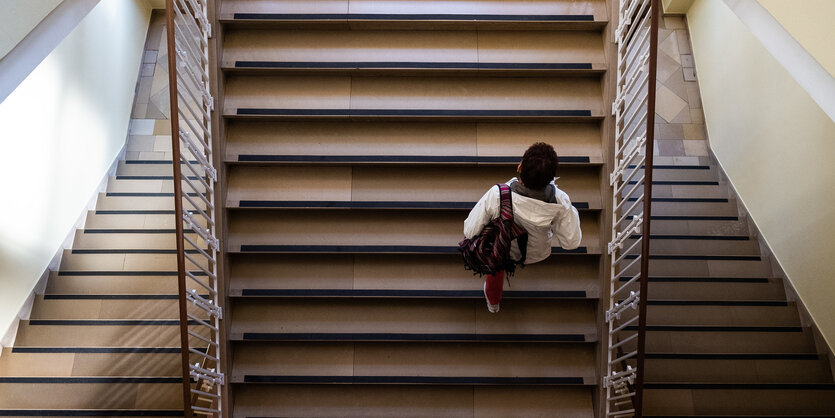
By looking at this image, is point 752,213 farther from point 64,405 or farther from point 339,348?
point 64,405

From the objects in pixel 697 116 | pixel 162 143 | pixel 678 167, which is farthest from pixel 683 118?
pixel 162 143

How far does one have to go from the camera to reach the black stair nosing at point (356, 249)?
12.5ft

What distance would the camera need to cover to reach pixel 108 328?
4.26m

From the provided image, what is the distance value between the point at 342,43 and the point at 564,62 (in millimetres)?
1527

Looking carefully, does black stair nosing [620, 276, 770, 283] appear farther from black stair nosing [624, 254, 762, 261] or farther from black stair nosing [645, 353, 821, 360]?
black stair nosing [645, 353, 821, 360]

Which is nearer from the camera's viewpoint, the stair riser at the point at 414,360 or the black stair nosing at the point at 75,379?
the stair riser at the point at 414,360

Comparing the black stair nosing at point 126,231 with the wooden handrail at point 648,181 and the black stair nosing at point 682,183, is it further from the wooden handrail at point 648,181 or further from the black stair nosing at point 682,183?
the black stair nosing at point 682,183

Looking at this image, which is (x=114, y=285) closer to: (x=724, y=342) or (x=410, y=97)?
(x=410, y=97)

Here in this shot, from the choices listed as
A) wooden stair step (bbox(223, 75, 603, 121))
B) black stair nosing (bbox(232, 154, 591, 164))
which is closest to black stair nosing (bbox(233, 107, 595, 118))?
wooden stair step (bbox(223, 75, 603, 121))

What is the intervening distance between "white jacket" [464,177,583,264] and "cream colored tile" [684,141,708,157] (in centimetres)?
300

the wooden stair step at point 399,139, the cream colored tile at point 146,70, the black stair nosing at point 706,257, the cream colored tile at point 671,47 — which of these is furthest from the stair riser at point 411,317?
the cream colored tile at point 671,47

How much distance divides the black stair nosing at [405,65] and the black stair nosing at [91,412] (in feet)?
7.65

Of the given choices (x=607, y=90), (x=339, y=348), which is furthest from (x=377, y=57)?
(x=339, y=348)

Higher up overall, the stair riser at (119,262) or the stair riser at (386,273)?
the stair riser at (119,262)
